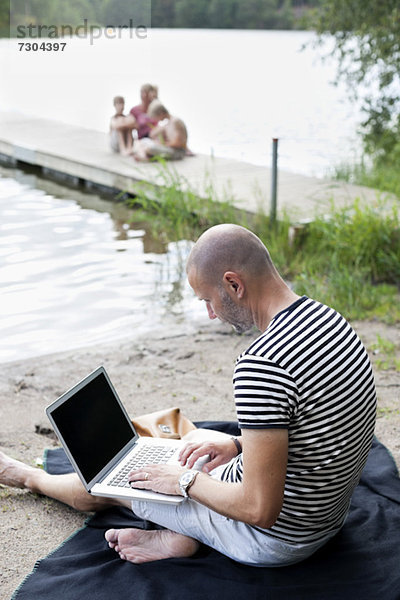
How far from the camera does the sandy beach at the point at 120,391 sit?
9.15 feet

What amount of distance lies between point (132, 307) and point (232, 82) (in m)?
24.5

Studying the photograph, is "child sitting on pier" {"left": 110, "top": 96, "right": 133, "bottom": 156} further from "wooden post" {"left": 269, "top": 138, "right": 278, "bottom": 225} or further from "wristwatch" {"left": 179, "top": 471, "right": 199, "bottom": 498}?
"wristwatch" {"left": 179, "top": 471, "right": 199, "bottom": 498}

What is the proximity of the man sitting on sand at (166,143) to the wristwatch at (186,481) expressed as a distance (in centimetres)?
806

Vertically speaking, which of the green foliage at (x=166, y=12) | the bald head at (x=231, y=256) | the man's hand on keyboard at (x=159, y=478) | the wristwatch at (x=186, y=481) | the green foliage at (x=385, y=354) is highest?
the green foliage at (x=166, y=12)

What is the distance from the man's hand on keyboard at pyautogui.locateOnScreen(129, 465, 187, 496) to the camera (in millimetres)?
2289

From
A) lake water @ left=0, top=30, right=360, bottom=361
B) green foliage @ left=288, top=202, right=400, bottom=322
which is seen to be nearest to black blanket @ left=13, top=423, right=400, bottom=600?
lake water @ left=0, top=30, right=360, bottom=361

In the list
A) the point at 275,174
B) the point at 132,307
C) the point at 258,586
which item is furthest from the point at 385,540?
the point at 275,174

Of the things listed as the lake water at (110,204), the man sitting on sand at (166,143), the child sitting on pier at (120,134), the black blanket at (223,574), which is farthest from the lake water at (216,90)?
the black blanket at (223,574)

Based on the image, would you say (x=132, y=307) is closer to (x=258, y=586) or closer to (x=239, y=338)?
(x=239, y=338)

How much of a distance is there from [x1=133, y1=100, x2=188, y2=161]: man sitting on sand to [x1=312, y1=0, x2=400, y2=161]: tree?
7.36ft

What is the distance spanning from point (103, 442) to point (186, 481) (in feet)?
1.69

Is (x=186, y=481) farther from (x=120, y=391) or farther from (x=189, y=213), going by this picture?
(x=189, y=213)

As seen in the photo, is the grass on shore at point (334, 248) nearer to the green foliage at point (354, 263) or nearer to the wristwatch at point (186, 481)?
the green foliage at point (354, 263)

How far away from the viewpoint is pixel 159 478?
232 centimetres
